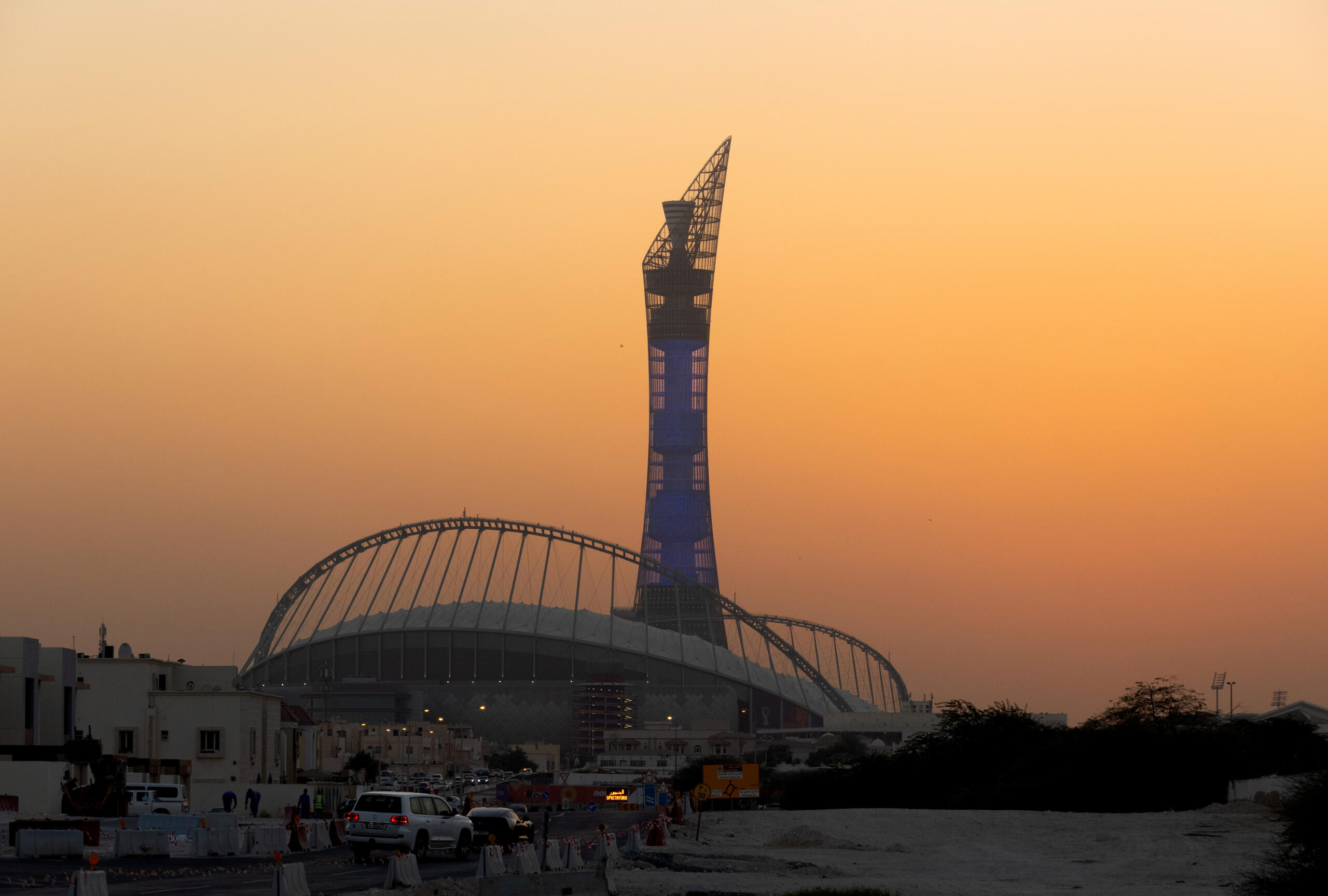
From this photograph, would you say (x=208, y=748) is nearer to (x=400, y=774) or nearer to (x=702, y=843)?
(x=702, y=843)

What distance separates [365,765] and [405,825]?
9400cm

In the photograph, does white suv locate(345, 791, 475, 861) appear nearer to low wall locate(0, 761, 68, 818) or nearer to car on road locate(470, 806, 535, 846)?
car on road locate(470, 806, 535, 846)

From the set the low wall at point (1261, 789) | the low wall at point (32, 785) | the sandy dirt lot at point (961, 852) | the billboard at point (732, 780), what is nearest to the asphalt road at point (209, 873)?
→ the sandy dirt lot at point (961, 852)

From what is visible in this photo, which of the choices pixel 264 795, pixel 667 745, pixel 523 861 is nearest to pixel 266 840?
pixel 523 861

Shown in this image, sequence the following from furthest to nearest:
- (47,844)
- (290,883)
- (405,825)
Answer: (405,825) → (47,844) → (290,883)

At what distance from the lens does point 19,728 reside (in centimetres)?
6550

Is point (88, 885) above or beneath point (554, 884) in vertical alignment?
above

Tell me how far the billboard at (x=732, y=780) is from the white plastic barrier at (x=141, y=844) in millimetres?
39450

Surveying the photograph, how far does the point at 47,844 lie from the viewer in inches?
1544

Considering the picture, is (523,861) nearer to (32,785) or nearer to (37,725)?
(32,785)

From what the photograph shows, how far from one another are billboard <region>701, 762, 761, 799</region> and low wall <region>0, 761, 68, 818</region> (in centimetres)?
3139

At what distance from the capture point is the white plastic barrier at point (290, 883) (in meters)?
28.2

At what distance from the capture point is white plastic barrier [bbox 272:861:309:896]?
2822 centimetres

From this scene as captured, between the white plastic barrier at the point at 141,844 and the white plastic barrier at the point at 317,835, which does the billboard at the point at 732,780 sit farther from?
the white plastic barrier at the point at 141,844
